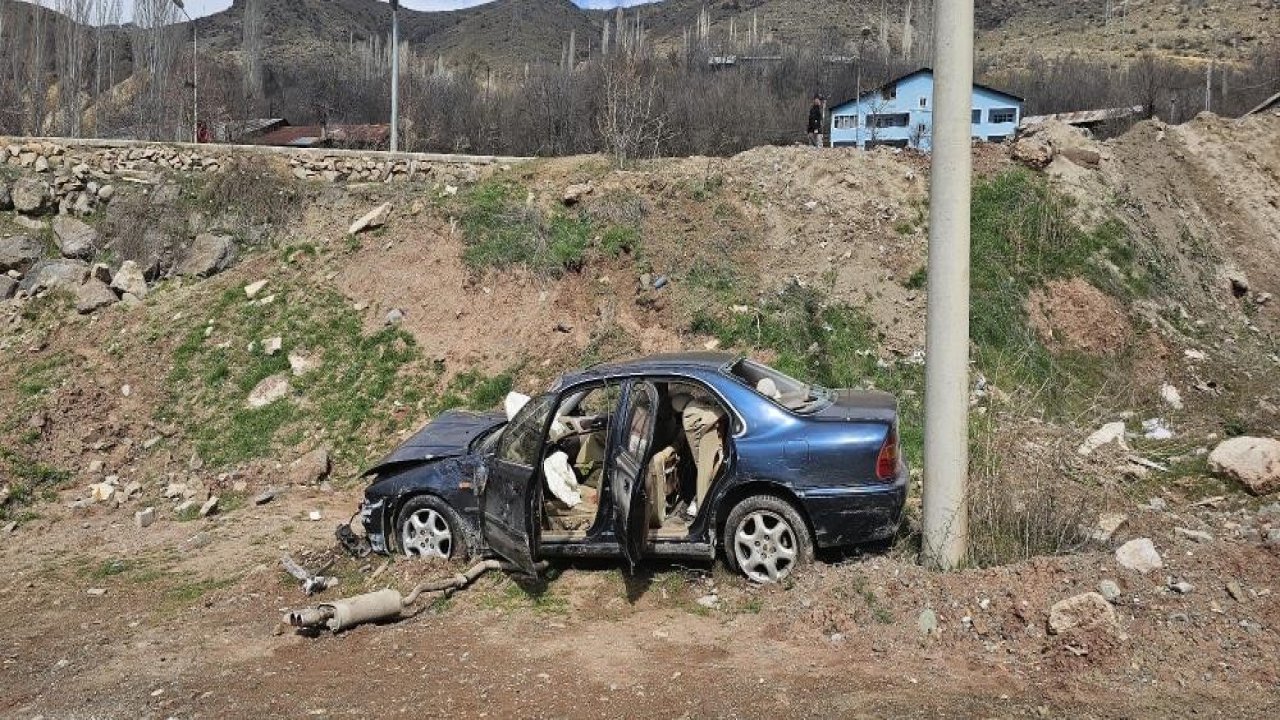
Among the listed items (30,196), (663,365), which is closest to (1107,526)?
(663,365)

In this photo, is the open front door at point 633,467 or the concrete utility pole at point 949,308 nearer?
the open front door at point 633,467

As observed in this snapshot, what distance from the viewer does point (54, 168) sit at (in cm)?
1923

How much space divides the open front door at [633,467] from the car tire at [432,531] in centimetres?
141

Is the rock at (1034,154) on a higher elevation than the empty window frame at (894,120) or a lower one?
lower

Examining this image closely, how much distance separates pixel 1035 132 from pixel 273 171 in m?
13.5

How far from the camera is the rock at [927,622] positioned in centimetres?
571

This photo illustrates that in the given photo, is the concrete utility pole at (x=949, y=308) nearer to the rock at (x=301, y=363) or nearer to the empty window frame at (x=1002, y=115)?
the rock at (x=301, y=363)

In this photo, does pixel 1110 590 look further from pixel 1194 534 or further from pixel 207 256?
pixel 207 256

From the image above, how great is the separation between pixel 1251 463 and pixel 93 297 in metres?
15.6

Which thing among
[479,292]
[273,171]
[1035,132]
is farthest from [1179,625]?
[273,171]

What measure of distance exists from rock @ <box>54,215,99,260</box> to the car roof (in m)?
14.1

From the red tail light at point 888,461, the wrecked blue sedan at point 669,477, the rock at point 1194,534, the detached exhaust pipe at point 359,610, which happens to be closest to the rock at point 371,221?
the wrecked blue sedan at point 669,477

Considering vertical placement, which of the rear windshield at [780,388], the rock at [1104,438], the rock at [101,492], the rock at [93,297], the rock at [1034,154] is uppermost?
the rock at [1034,154]

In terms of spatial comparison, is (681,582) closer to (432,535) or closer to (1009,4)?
(432,535)
